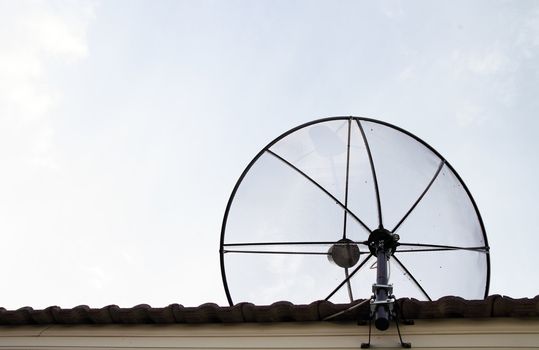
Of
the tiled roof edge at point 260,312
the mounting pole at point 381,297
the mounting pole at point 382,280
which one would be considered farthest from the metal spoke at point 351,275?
the tiled roof edge at point 260,312

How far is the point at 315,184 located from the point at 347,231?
0.64 m

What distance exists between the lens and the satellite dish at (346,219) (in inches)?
184

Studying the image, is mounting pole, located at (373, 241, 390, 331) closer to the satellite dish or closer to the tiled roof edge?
the tiled roof edge

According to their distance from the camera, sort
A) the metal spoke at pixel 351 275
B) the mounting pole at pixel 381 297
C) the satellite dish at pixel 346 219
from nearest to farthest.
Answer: the mounting pole at pixel 381 297
the metal spoke at pixel 351 275
the satellite dish at pixel 346 219

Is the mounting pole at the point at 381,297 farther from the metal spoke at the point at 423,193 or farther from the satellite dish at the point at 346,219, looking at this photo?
the metal spoke at the point at 423,193

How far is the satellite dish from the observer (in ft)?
15.3

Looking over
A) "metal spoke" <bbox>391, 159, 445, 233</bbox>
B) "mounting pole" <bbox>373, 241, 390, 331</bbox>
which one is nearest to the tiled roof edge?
"mounting pole" <bbox>373, 241, 390, 331</bbox>

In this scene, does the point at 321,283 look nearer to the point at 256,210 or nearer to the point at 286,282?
the point at 286,282

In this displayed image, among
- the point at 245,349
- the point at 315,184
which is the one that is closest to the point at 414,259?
the point at 315,184

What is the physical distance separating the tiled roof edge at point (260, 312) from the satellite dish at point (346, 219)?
659 mm

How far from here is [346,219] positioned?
4750 mm

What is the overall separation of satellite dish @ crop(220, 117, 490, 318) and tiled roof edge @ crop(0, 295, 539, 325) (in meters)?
0.66

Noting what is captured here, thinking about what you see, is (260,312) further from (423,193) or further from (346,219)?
(423,193)

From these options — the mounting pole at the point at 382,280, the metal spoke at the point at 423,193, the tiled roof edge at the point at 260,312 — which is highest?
the metal spoke at the point at 423,193
